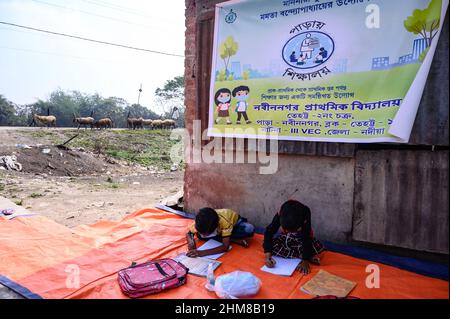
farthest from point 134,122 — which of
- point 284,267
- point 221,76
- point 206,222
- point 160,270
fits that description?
point 284,267

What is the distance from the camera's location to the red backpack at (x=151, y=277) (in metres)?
2.93

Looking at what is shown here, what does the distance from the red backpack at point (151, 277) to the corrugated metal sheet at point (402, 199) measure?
7.27ft

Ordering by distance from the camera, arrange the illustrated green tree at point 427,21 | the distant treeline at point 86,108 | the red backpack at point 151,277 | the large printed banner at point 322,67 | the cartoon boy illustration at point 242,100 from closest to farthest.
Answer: the red backpack at point 151,277 < the illustrated green tree at point 427,21 < the large printed banner at point 322,67 < the cartoon boy illustration at point 242,100 < the distant treeline at point 86,108

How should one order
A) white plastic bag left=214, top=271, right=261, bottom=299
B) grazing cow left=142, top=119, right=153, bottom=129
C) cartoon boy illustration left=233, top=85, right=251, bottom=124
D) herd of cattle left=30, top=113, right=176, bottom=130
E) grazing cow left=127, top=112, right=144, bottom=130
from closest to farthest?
white plastic bag left=214, top=271, right=261, bottom=299 → cartoon boy illustration left=233, top=85, right=251, bottom=124 → herd of cattle left=30, top=113, right=176, bottom=130 → grazing cow left=127, top=112, right=144, bottom=130 → grazing cow left=142, top=119, right=153, bottom=129

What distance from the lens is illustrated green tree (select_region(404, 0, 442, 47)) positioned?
3.07m

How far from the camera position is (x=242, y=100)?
4520 millimetres

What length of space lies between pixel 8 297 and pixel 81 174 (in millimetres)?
8965

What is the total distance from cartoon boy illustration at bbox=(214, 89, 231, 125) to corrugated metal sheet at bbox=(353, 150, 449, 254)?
1969 millimetres

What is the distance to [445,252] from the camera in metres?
3.19

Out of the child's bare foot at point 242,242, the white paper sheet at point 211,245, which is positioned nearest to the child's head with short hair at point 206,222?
the white paper sheet at point 211,245

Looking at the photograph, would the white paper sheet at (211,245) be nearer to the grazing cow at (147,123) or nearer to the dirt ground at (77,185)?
the dirt ground at (77,185)

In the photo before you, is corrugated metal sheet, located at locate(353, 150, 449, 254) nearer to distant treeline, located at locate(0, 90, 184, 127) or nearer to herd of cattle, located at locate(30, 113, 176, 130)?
herd of cattle, located at locate(30, 113, 176, 130)

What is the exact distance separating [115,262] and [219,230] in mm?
1314

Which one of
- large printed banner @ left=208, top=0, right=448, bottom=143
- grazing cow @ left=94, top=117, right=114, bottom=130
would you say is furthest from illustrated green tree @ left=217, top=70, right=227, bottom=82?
grazing cow @ left=94, top=117, right=114, bottom=130
